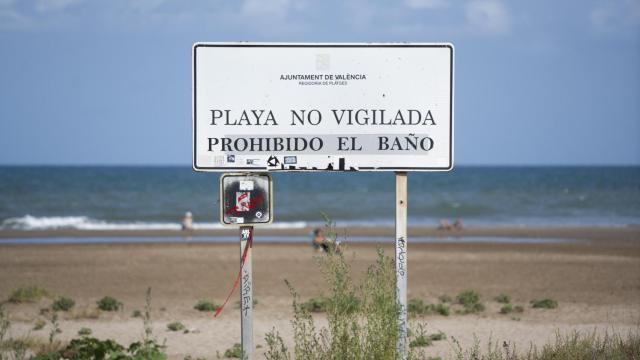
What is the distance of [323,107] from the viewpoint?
6.00 metres

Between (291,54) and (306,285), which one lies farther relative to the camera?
(306,285)

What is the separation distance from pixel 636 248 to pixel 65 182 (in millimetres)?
73725

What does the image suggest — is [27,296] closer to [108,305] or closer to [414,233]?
[108,305]

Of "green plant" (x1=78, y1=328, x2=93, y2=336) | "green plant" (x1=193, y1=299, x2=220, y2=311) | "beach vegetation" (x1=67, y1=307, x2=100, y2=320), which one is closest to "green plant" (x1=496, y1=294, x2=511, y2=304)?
"green plant" (x1=193, y1=299, x2=220, y2=311)

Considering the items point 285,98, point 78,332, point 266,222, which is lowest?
point 78,332

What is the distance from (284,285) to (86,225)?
26643 millimetres

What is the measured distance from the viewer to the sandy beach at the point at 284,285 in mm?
10961

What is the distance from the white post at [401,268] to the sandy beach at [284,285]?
0.31 metres

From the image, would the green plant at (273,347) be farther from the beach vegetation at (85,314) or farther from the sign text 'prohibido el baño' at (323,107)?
the beach vegetation at (85,314)

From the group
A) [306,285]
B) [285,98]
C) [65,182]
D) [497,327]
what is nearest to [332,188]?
[65,182]

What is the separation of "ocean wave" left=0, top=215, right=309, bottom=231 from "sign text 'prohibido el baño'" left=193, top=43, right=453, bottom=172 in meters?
31.7

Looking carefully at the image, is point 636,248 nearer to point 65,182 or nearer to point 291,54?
point 291,54

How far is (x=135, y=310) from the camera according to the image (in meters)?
13.1

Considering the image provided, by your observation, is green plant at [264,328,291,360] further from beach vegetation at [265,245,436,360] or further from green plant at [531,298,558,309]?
green plant at [531,298,558,309]
